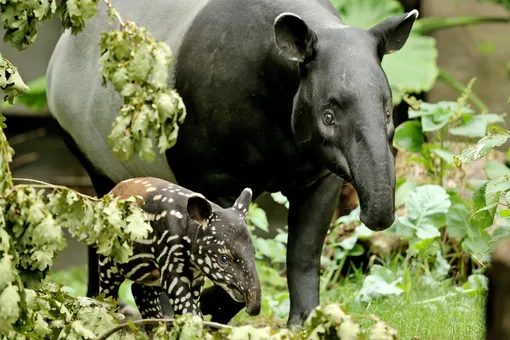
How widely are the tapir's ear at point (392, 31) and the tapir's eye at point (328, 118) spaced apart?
1.46ft

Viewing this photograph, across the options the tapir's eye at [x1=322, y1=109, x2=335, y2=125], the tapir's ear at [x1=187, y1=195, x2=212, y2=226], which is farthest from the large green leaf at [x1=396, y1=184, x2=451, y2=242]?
the tapir's ear at [x1=187, y1=195, x2=212, y2=226]

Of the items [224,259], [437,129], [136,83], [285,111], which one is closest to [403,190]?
[437,129]

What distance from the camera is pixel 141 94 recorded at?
348cm

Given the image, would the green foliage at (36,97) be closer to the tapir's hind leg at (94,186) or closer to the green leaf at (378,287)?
the tapir's hind leg at (94,186)

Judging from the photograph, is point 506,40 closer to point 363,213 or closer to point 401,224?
point 401,224

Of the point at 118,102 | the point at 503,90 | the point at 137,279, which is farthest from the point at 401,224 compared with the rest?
the point at 503,90

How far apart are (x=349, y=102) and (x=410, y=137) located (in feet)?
10.7

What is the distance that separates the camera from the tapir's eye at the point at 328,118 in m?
4.55

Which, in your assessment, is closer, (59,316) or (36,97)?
(59,316)

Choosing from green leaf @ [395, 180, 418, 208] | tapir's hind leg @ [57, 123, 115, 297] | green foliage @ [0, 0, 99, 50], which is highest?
green foliage @ [0, 0, 99, 50]

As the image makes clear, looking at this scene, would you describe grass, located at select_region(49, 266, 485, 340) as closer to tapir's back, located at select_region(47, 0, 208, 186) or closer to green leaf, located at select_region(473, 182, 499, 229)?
green leaf, located at select_region(473, 182, 499, 229)

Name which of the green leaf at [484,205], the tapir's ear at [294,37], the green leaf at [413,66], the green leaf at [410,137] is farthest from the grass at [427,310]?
the green leaf at [413,66]

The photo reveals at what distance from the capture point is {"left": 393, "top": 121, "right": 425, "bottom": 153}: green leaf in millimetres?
7594

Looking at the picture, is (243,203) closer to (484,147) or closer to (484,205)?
(484,147)
